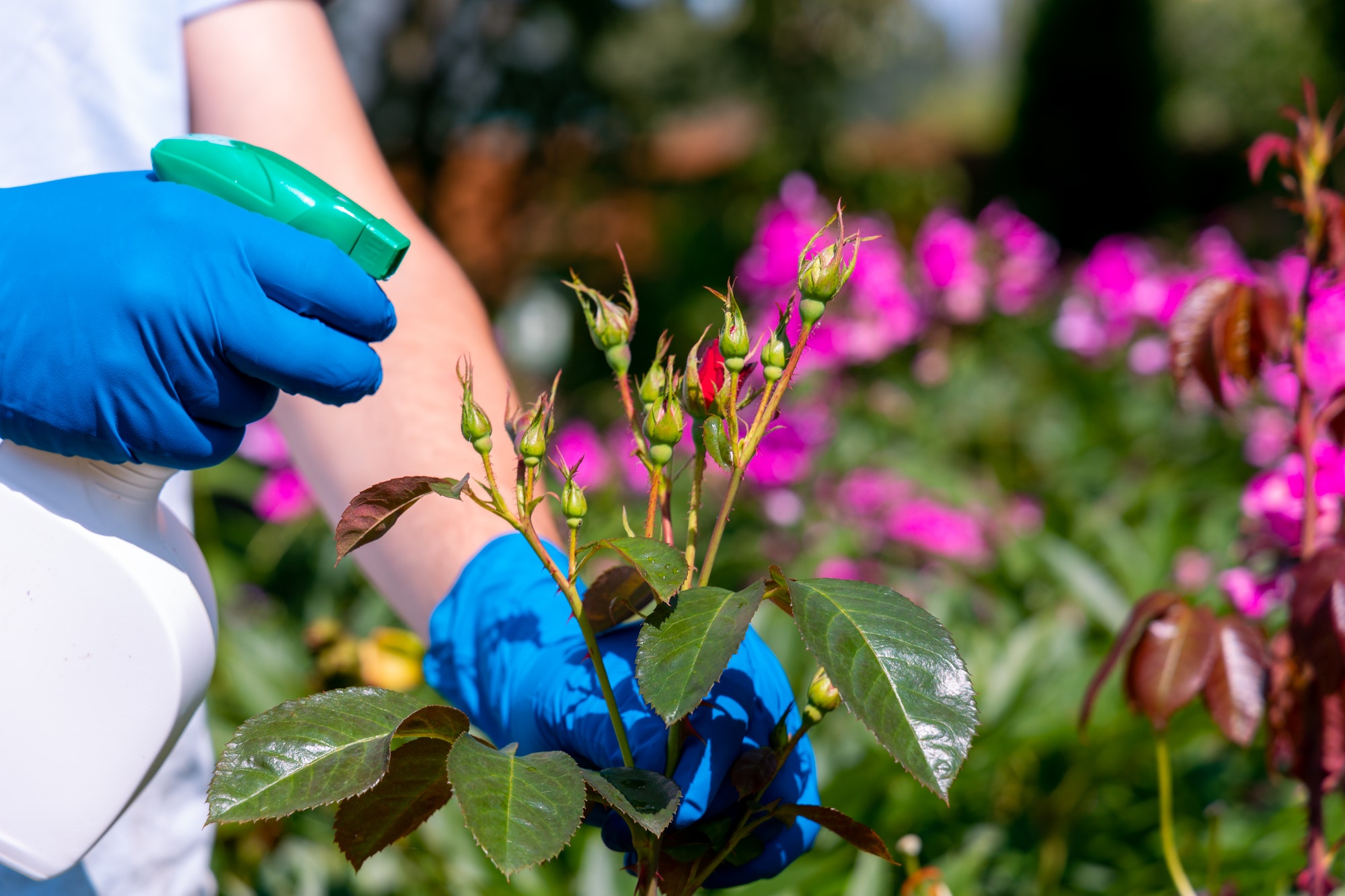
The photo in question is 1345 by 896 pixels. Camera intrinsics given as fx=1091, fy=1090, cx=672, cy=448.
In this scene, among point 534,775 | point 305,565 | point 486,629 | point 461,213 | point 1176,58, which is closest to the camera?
point 534,775

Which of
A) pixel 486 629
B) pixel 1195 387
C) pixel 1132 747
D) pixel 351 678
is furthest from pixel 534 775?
pixel 1195 387

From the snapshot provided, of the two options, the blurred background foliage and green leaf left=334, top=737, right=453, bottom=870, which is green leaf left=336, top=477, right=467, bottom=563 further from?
the blurred background foliage

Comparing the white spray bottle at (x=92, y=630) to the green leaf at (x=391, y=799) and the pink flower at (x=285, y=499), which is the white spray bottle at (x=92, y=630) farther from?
the pink flower at (x=285, y=499)

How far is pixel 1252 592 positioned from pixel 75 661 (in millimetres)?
961

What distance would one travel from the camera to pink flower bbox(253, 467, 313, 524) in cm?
209

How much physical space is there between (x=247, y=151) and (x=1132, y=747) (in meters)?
1.30

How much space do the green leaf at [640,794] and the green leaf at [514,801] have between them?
0.04 ft

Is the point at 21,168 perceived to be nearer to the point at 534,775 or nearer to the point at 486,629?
the point at 486,629

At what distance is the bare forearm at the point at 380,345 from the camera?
0.86 metres

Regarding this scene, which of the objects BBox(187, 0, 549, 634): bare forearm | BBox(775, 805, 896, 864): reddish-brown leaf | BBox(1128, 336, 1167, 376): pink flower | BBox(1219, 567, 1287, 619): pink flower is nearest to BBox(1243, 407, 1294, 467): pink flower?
BBox(1128, 336, 1167, 376): pink flower

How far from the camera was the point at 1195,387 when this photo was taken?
95.9 inches

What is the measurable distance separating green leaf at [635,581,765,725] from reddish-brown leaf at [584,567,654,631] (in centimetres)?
8

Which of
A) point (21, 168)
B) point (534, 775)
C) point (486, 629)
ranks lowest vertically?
point (486, 629)

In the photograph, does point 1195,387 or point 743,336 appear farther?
point 1195,387
